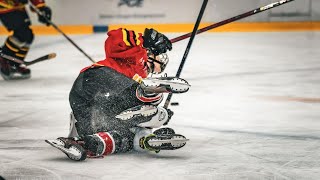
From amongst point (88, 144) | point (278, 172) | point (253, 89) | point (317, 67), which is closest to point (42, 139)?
point (88, 144)

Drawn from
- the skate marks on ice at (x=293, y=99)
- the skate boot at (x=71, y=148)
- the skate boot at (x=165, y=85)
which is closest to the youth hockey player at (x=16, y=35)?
the skate marks on ice at (x=293, y=99)

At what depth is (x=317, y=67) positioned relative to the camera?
22.0 feet

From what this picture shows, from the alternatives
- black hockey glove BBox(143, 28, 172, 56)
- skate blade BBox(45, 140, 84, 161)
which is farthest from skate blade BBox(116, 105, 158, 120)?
black hockey glove BBox(143, 28, 172, 56)

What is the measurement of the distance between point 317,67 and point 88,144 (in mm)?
3842

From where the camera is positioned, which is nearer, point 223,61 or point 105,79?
point 105,79

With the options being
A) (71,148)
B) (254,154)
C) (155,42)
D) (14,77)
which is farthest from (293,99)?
(14,77)

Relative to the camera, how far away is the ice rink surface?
3.12 metres

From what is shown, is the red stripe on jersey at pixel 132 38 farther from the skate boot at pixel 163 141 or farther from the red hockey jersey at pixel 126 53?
the skate boot at pixel 163 141

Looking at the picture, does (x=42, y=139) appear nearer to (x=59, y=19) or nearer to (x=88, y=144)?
(x=88, y=144)

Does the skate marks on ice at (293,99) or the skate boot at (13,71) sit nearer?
the skate marks on ice at (293,99)

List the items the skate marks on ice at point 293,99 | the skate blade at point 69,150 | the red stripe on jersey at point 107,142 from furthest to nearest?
the skate marks on ice at point 293,99 → the red stripe on jersey at point 107,142 → the skate blade at point 69,150

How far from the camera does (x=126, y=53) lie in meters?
3.35

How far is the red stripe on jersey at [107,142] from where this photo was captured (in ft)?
10.8

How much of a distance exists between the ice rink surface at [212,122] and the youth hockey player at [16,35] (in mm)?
198
